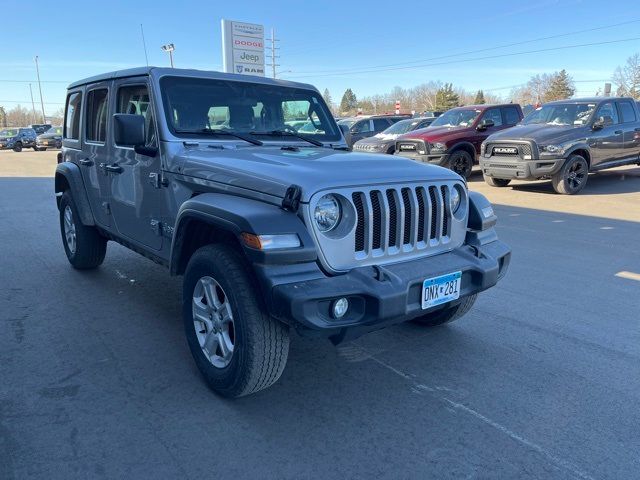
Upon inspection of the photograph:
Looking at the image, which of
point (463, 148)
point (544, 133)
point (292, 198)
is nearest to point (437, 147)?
point (463, 148)

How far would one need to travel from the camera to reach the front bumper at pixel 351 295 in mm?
2520

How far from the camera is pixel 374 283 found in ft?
8.83

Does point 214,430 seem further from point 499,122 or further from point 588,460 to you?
point 499,122

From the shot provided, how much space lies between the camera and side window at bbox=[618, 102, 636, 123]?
12102mm

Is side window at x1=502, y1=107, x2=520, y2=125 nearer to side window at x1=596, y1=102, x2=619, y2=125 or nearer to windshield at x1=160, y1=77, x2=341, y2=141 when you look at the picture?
side window at x1=596, y1=102, x2=619, y2=125

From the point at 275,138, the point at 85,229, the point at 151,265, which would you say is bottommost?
the point at 151,265

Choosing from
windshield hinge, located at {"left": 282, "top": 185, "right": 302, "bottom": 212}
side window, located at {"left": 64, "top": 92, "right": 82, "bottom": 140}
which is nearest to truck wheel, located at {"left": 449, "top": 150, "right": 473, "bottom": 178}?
side window, located at {"left": 64, "top": 92, "right": 82, "bottom": 140}

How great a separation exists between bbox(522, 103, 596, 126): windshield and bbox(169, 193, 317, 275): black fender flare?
1073 cm

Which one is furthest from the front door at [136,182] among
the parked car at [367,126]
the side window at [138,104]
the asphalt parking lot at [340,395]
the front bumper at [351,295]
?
the parked car at [367,126]

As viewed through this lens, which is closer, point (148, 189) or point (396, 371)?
point (396, 371)

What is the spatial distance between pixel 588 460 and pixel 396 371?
1.24 metres

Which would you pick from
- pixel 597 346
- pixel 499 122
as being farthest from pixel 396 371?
pixel 499 122

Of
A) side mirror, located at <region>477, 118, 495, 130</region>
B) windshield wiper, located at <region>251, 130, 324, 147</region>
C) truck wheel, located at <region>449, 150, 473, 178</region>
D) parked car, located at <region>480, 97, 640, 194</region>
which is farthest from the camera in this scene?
side mirror, located at <region>477, 118, 495, 130</region>

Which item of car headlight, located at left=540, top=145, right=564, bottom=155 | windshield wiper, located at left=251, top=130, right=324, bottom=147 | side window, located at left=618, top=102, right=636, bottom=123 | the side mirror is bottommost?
car headlight, located at left=540, top=145, right=564, bottom=155
